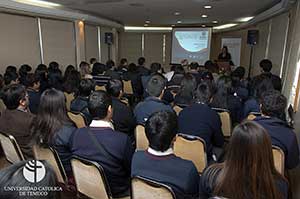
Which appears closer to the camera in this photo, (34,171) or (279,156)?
(34,171)

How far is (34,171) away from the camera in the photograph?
84 cm

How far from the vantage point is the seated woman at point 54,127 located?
233 cm

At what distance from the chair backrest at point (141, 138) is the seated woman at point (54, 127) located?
71cm

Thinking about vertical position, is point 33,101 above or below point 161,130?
below

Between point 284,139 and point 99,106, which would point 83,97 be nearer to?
point 99,106

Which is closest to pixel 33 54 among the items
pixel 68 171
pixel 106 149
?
pixel 68 171

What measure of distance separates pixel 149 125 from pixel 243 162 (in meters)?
0.66

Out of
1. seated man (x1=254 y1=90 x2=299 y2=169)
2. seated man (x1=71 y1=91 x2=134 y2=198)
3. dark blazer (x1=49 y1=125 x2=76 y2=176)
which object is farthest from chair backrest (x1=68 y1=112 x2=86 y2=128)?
seated man (x1=254 y1=90 x2=299 y2=169)

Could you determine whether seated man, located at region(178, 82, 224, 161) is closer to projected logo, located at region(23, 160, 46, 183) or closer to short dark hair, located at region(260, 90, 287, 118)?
short dark hair, located at region(260, 90, 287, 118)

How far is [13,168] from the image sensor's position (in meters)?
0.84

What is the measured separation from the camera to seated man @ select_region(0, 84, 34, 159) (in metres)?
2.68

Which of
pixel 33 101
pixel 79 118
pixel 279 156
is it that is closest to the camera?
pixel 279 156

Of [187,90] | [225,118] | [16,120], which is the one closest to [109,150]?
[16,120]

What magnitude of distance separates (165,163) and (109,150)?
0.52m
